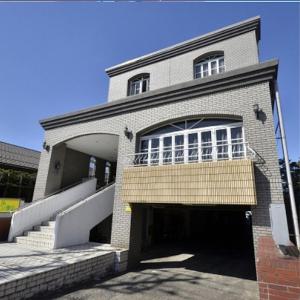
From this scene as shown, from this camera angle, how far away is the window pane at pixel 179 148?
814 cm

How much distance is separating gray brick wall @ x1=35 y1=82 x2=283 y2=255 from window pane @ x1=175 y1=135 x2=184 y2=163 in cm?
83

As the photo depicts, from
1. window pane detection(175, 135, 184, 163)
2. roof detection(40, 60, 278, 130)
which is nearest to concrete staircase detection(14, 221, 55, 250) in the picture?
roof detection(40, 60, 278, 130)

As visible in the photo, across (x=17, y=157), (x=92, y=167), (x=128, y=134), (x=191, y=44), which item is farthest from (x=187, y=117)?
(x=17, y=157)

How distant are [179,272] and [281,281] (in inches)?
188

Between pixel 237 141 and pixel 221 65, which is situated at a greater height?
pixel 221 65

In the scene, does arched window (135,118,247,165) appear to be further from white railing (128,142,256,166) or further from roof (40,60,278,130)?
roof (40,60,278,130)

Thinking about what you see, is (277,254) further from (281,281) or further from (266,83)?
(266,83)

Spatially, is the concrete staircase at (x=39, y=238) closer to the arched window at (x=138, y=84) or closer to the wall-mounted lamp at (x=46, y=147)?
the wall-mounted lamp at (x=46, y=147)

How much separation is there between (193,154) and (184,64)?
17.5ft

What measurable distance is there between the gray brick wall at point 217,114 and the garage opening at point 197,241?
5.03ft

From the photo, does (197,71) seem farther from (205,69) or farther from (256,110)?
(256,110)

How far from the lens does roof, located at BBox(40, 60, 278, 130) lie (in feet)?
23.9

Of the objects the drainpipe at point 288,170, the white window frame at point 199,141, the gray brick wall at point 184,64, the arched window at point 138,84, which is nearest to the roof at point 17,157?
the gray brick wall at point 184,64

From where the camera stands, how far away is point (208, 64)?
10.8 metres
